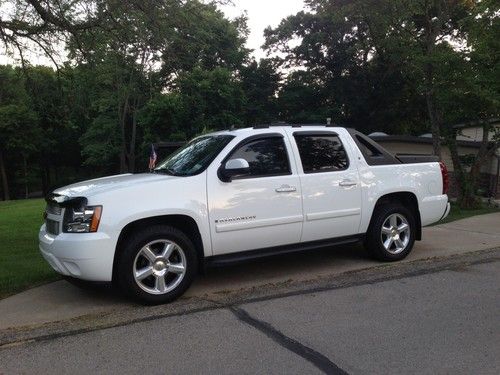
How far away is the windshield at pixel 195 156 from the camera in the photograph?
592 centimetres

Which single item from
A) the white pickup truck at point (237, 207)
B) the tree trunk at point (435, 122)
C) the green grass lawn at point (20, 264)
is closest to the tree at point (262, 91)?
the tree trunk at point (435, 122)

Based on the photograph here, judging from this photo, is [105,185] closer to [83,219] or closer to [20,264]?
[83,219]

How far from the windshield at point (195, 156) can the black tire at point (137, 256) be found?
0.75m

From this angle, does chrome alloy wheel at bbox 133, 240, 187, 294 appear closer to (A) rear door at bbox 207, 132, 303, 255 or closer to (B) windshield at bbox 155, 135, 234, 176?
(A) rear door at bbox 207, 132, 303, 255

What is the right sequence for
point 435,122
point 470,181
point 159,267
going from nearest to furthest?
point 159,267, point 470,181, point 435,122

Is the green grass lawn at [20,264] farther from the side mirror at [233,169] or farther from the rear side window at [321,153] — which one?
the rear side window at [321,153]

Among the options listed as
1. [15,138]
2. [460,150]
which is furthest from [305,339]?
[15,138]

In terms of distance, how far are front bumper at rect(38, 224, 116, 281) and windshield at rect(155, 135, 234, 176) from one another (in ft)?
4.05

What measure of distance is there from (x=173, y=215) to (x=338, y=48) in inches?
1325

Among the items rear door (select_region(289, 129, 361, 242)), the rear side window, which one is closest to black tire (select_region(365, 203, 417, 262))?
rear door (select_region(289, 129, 361, 242))

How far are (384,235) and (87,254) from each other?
12.8 feet

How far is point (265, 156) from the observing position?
245 inches

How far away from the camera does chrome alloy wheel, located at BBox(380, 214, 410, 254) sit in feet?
23.0

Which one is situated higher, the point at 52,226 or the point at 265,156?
the point at 265,156
